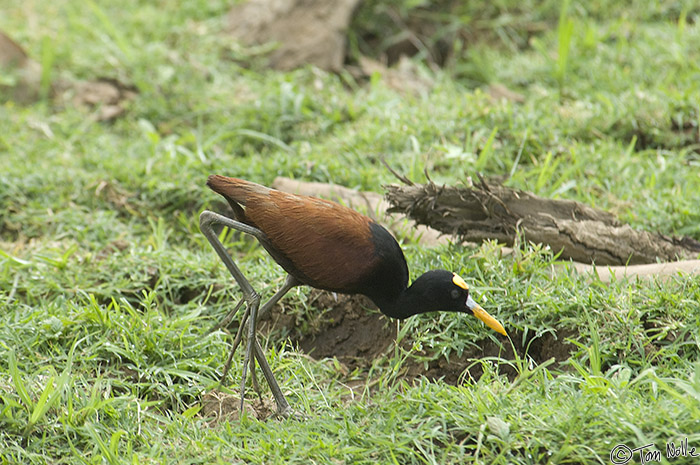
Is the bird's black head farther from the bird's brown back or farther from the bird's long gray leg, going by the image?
the bird's long gray leg

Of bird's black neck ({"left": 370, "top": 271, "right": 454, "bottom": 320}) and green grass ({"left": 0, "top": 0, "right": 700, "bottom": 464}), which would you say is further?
bird's black neck ({"left": 370, "top": 271, "right": 454, "bottom": 320})

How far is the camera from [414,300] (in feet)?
11.5

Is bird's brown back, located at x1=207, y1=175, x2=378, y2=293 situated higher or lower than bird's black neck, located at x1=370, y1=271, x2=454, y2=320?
higher

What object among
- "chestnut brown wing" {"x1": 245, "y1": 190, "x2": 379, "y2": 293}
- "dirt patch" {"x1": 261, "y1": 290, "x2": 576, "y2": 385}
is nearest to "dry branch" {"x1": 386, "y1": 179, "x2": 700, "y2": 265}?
"dirt patch" {"x1": 261, "y1": 290, "x2": 576, "y2": 385}

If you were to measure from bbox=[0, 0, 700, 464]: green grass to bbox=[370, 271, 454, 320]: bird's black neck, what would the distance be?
0.29m

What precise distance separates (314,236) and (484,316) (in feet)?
2.75

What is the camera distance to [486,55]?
7.60m

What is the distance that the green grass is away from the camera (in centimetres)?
308

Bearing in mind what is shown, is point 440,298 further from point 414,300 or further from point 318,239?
point 318,239

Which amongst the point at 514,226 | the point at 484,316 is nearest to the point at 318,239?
the point at 484,316

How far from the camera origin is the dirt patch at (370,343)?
370 cm

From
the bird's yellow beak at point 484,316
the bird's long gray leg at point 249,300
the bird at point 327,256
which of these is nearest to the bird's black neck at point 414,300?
the bird at point 327,256

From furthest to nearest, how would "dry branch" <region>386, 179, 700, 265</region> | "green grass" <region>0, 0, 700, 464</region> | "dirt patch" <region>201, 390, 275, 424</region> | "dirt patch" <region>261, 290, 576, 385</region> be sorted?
"dry branch" <region>386, 179, 700, 265</region> → "dirt patch" <region>261, 290, 576, 385</region> → "dirt patch" <region>201, 390, 275, 424</region> → "green grass" <region>0, 0, 700, 464</region>

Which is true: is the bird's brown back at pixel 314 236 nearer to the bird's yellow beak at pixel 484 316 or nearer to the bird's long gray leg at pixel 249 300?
the bird's long gray leg at pixel 249 300
